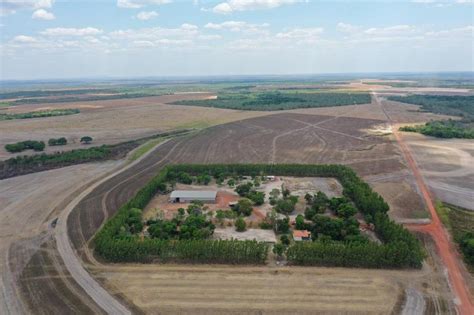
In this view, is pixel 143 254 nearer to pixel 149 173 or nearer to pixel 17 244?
pixel 17 244

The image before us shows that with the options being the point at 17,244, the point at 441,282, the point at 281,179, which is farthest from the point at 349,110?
the point at 17,244

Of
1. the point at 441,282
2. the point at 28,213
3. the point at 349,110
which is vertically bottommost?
the point at 441,282

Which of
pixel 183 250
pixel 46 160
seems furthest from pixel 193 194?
pixel 46 160

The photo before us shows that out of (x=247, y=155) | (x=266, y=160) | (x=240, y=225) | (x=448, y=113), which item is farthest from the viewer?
(x=448, y=113)

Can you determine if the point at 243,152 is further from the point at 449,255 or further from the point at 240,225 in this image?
the point at 449,255

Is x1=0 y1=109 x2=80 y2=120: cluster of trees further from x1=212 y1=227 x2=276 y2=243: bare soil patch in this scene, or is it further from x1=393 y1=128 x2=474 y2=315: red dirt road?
x1=393 y1=128 x2=474 y2=315: red dirt road
